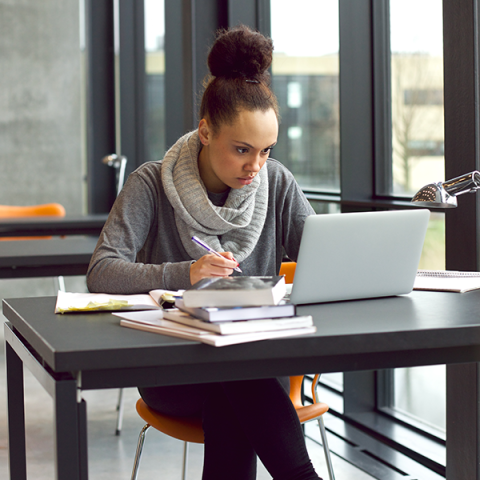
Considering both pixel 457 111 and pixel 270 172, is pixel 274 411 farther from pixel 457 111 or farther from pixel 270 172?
pixel 457 111

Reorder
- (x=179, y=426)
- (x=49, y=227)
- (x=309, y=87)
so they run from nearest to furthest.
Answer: (x=179, y=426) → (x=309, y=87) → (x=49, y=227)

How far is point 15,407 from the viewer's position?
5.04 ft

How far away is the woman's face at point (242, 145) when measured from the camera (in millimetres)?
1657

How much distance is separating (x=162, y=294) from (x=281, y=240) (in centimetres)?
64

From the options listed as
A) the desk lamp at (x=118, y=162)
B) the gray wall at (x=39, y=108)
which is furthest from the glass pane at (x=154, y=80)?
the gray wall at (x=39, y=108)

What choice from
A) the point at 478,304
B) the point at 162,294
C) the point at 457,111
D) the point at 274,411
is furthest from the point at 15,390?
the point at 457,111

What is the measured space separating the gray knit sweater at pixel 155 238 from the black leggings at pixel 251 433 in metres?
0.27

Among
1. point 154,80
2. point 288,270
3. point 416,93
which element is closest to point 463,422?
point 288,270

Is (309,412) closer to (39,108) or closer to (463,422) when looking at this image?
(463,422)

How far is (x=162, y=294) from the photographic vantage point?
4.55 feet

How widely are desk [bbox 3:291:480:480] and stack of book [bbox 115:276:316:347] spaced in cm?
2

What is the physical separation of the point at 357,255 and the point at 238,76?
25.7 inches

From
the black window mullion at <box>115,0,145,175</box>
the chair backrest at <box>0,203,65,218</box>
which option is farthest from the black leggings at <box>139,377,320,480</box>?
the black window mullion at <box>115,0,145,175</box>

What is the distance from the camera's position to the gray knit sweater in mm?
1532
